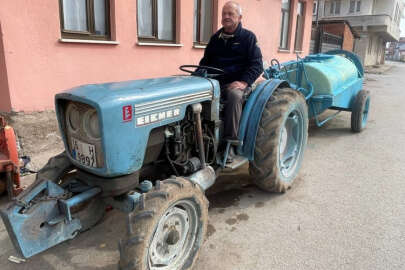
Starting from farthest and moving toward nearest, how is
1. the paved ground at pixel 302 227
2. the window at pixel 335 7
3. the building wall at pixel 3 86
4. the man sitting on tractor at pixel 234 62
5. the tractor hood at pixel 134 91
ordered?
the window at pixel 335 7 < the building wall at pixel 3 86 < the man sitting on tractor at pixel 234 62 < the paved ground at pixel 302 227 < the tractor hood at pixel 134 91

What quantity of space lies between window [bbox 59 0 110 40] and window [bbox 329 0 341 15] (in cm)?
3500

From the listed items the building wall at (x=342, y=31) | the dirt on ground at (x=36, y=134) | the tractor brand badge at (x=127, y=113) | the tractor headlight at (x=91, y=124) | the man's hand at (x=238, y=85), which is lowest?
the dirt on ground at (x=36, y=134)

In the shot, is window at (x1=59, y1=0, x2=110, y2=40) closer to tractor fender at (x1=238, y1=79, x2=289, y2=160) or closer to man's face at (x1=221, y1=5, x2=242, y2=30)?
man's face at (x1=221, y1=5, x2=242, y2=30)

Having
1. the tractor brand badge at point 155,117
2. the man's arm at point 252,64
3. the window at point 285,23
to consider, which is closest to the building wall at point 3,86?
the tractor brand badge at point 155,117

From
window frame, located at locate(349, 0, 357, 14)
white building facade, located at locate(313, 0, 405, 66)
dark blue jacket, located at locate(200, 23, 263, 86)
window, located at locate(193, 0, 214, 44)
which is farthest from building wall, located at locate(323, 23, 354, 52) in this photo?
dark blue jacket, located at locate(200, 23, 263, 86)

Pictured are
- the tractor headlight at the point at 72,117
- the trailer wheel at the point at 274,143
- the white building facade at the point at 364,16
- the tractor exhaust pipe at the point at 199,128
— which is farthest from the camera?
the white building facade at the point at 364,16

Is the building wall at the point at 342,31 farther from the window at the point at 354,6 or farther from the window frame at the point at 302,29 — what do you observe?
the window at the point at 354,6

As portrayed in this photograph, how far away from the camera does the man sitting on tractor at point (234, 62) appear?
119 inches

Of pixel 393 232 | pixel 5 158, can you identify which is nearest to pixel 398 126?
pixel 393 232

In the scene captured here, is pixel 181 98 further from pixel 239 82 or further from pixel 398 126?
pixel 398 126

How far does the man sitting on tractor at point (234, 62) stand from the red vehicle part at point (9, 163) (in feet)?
6.82

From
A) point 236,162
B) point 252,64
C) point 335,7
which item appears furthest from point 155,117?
point 335,7

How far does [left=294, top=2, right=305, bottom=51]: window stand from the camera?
12906 millimetres

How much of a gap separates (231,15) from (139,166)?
1857mm
